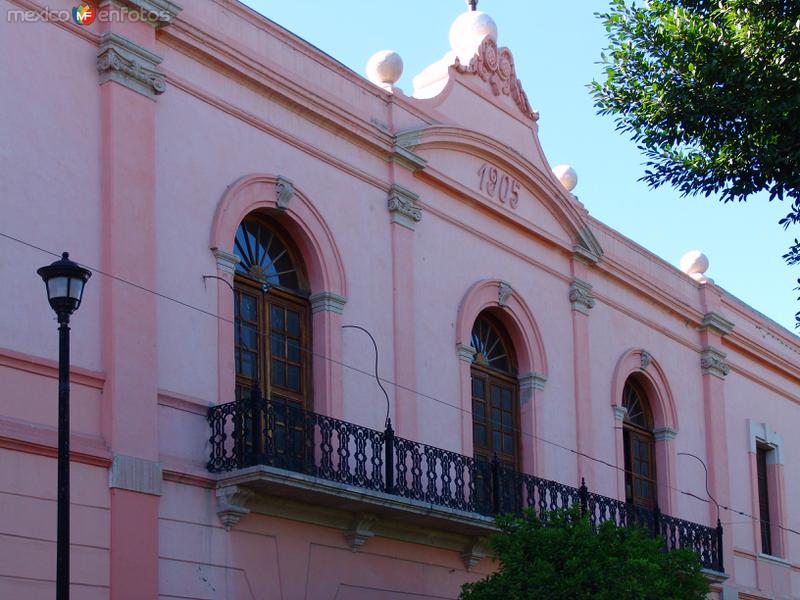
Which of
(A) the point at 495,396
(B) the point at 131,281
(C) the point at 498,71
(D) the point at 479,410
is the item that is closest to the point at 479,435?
(D) the point at 479,410

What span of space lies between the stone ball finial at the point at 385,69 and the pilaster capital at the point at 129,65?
15.2 ft

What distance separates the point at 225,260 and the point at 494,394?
5719 millimetres

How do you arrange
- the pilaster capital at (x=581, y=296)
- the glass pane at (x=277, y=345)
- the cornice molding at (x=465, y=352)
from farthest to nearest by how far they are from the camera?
the pilaster capital at (x=581, y=296) → the cornice molding at (x=465, y=352) → the glass pane at (x=277, y=345)

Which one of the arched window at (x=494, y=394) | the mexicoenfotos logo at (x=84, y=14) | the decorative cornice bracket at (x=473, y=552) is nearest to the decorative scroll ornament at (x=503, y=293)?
the arched window at (x=494, y=394)

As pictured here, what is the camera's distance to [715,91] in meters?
15.0

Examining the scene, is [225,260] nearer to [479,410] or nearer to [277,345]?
[277,345]

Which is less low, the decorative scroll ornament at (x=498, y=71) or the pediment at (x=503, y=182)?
the decorative scroll ornament at (x=498, y=71)

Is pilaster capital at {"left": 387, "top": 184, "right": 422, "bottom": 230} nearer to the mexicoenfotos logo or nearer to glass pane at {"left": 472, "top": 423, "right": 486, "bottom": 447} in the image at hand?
glass pane at {"left": 472, "top": 423, "right": 486, "bottom": 447}

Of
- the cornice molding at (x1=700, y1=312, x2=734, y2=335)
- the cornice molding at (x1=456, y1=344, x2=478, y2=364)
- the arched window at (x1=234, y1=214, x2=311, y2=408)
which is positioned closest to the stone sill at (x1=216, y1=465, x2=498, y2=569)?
the arched window at (x1=234, y1=214, x2=311, y2=408)

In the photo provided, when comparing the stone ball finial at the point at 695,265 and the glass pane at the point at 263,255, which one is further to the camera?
the stone ball finial at the point at 695,265

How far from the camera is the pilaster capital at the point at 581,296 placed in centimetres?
2236

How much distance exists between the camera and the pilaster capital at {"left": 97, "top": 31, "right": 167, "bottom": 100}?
1527 cm

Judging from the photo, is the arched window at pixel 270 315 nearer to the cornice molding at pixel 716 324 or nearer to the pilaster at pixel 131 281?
the pilaster at pixel 131 281

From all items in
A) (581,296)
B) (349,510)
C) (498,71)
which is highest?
(498,71)
